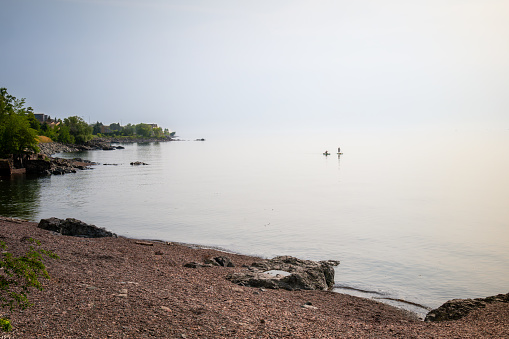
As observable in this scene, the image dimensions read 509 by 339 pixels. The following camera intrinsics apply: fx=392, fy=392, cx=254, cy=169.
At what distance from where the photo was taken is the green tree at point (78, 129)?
185 m

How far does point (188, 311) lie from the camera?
33.0ft

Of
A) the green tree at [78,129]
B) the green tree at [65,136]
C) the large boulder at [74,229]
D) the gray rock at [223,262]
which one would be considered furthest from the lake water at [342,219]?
the green tree at [78,129]

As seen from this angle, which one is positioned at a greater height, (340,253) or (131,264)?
(131,264)

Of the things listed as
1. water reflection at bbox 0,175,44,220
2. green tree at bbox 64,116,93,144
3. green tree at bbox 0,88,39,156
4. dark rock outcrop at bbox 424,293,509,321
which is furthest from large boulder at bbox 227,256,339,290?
green tree at bbox 64,116,93,144

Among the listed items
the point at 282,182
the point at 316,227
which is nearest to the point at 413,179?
the point at 282,182

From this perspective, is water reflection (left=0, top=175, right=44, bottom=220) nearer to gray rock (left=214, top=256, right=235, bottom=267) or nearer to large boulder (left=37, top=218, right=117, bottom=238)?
large boulder (left=37, top=218, right=117, bottom=238)

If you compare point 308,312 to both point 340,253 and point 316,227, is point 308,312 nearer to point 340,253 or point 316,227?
point 340,253

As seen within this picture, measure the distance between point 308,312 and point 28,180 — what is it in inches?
2345

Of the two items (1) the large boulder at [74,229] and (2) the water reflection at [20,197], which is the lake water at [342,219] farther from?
(1) the large boulder at [74,229]

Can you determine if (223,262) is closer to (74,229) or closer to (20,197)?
(74,229)

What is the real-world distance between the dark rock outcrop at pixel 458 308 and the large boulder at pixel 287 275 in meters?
4.48

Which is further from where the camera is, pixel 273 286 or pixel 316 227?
pixel 316 227

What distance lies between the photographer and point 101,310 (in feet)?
31.5

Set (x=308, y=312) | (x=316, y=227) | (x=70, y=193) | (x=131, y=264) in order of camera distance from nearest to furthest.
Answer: (x=308, y=312) → (x=131, y=264) → (x=316, y=227) → (x=70, y=193)
